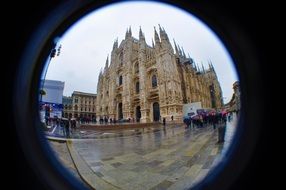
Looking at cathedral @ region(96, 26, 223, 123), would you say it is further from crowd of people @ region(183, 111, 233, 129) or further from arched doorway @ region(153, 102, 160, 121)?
crowd of people @ region(183, 111, 233, 129)

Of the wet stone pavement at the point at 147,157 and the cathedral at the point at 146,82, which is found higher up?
the cathedral at the point at 146,82

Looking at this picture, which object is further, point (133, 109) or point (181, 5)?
point (133, 109)

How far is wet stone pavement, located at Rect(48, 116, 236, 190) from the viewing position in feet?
9.08

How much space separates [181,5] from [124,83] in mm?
4997

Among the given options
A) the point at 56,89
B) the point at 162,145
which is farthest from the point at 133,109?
the point at 56,89

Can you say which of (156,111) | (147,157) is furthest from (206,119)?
(156,111)

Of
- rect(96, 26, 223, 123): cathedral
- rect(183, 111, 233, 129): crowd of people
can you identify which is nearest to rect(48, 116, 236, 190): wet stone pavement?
rect(183, 111, 233, 129): crowd of people

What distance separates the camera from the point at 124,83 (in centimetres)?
615
